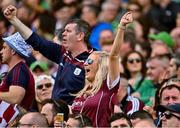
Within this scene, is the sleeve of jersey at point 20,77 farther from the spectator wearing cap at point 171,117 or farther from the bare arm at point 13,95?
the spectator wearing cap at point 171,117

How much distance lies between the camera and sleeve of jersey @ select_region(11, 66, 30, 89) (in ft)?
40.3

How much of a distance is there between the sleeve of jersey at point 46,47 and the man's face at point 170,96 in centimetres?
149

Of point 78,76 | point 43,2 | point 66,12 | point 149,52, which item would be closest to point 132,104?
point 78,76

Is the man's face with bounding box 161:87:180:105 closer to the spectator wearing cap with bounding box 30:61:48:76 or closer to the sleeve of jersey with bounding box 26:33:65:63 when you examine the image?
the sleeve of jersey with bounding box 26:33:65:63

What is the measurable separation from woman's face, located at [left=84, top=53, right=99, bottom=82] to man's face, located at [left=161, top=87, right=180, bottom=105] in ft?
3.84

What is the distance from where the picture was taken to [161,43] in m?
16.8

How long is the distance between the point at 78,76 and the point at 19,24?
1.00m

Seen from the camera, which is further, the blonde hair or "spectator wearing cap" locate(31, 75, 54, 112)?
"spectator wearing cap" locate(31, 75, 54, 112)

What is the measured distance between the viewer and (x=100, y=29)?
61.1 ft

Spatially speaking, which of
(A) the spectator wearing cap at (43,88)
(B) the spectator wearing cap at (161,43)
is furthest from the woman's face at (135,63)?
(A) the spectator wearing cap at (43,88)

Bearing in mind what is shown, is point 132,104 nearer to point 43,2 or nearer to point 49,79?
point 49,79

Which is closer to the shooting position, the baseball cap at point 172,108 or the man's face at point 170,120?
the man's face at point 170,120

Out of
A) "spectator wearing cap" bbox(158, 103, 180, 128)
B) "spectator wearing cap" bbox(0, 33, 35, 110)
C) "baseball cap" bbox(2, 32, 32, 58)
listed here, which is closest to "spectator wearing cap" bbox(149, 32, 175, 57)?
"baseball cap" bbox(2, 32, 32, 58)

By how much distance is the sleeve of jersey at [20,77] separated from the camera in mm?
12281
